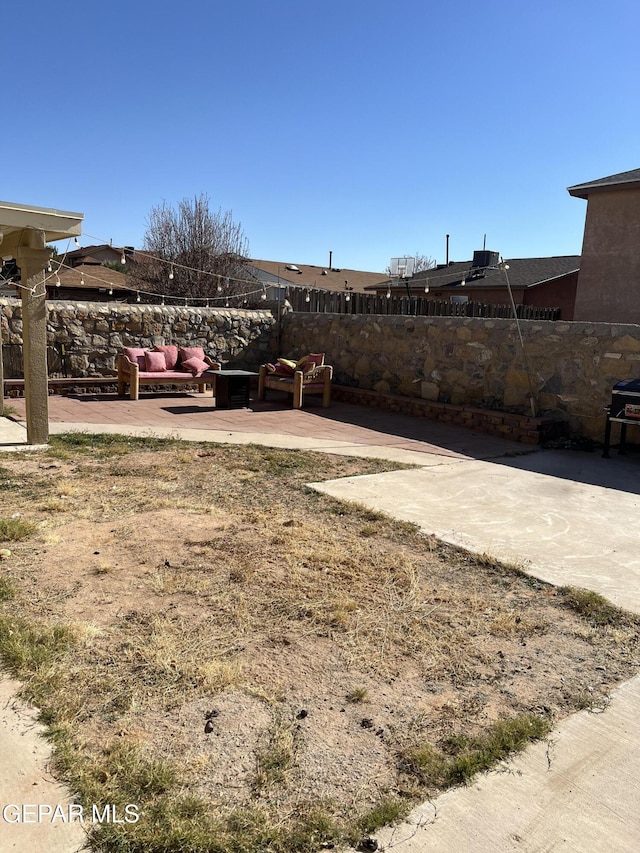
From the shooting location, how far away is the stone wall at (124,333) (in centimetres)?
1049

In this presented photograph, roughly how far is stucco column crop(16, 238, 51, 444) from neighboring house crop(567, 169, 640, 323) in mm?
13099

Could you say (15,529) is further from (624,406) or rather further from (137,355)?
(137,355)

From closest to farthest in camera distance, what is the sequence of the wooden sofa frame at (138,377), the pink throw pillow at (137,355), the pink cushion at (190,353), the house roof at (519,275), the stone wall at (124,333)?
the wooden sofa frame at (138,377) < the stone wall at (124,333) < the pink throw pillow at (137,355) < the pink cushion at (190,353) < the house roof at (519,275)

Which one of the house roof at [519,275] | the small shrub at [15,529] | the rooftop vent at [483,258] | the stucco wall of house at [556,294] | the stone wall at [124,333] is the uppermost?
the rooftop vent at [483,258]

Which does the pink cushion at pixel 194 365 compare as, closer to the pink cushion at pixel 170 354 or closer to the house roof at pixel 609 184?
the pink cushion at pixel 170 354

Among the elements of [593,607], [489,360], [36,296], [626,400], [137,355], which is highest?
[36,296]

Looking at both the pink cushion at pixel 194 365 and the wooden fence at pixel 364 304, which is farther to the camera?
the wooden fence at pixel 364 304

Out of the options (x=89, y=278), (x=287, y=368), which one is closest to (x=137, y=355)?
(x=287, y=368)

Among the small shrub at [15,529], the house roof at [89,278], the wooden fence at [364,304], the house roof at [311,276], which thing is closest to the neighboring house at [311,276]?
the house roof at [311,276]

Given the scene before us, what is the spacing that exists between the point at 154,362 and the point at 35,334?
3908 millimetres

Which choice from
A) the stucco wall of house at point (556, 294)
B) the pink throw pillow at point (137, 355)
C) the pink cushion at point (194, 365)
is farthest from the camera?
the stucco wall of house at point (556, 294)

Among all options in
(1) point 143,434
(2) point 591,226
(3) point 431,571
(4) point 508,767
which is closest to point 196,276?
(2) point 591,226

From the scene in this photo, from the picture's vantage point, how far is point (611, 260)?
15438mm

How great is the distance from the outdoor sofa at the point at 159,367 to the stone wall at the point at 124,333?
516 millimetres
